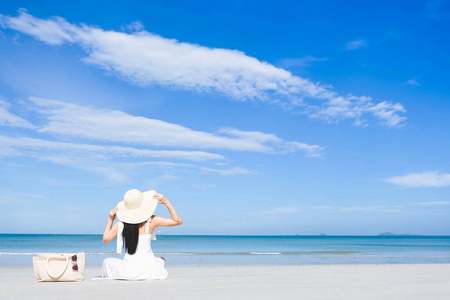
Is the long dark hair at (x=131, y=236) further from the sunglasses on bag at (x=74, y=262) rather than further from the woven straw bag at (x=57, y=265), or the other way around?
the sunglasses on bag at (x=74, y=262)

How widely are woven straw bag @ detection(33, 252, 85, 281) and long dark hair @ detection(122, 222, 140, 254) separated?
2.85ft

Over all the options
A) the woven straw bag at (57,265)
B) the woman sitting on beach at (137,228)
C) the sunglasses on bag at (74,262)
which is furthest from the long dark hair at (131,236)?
the sunglasses on bag at (74,262)

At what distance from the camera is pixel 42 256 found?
793 cm

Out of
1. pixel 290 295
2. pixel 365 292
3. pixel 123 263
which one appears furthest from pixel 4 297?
pixel 365 292

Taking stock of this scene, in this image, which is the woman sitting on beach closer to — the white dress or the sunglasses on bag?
the white dress

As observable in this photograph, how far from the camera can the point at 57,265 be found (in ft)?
26.3

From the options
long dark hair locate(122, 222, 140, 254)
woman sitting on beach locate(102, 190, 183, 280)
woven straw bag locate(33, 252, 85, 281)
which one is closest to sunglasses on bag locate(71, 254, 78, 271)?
woven straw bag locate(33, 252, 85, 281)

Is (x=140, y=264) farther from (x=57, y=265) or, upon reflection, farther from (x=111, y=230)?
(x=57, y=265)

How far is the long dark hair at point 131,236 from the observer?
7898mm

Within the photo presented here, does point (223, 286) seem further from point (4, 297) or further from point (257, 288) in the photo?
point (4, 297)

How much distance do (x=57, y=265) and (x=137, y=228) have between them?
5.31 feet

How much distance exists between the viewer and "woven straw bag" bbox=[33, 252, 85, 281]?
7.92 m

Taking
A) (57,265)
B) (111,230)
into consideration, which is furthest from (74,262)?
(111,230)

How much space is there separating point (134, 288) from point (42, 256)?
1999 millimetres
